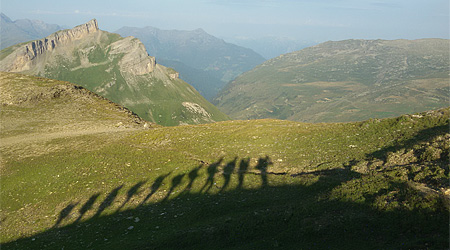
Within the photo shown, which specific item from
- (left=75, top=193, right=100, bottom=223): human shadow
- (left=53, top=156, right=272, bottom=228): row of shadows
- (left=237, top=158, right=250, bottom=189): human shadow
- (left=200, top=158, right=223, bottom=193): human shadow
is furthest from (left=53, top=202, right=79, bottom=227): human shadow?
(left=237, top=158, right=250, bottom=189): human shadow

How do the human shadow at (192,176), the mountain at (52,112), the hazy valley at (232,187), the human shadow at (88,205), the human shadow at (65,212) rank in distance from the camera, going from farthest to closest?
the mountain at (52,112) → the human shadow at (192,176) → the human shadow at (88,205) → the human shadow at (65,212) → the hazy valley at (232,187)

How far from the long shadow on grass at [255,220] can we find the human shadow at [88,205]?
0.11 metres

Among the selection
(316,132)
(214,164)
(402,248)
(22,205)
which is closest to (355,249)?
(402,248)

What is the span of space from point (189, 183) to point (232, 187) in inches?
207

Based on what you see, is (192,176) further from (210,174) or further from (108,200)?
(108,200)

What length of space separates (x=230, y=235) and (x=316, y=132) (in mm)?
26556

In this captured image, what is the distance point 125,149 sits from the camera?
39.8m

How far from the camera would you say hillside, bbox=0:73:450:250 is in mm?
15641

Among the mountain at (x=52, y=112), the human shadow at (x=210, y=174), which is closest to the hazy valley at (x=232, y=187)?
the human shadow at (x=210, y=174)

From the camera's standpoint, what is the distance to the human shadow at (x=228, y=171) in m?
27.2

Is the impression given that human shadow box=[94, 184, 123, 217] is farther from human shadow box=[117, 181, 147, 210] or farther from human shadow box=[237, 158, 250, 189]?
human shadow box=[237, 158, 250, 189]

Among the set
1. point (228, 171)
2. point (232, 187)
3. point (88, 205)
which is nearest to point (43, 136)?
point (88, 205)

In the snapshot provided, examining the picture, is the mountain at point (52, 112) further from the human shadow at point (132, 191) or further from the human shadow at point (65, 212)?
the human shadow at point (132, 191)

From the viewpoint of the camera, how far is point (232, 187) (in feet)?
86.4
